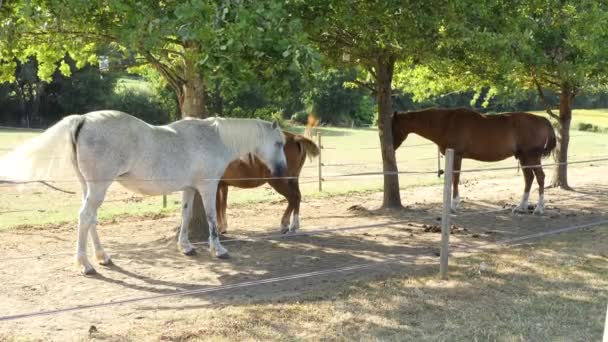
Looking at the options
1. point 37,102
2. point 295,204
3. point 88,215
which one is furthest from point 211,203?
point 37,102

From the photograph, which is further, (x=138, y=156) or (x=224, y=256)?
(x=224, y=256)

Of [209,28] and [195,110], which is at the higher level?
[209,28]

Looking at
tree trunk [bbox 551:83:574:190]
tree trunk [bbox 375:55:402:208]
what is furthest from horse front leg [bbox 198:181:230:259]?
tree trunk [bbox 551:83:574:190]

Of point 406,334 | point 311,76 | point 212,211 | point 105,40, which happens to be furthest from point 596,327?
point 105,40

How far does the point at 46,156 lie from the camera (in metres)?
6.67

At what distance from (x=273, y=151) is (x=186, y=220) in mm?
1477

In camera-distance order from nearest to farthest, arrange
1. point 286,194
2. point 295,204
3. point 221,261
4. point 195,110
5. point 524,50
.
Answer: point 221,261 → point 524,50 → point 195,110 → point 286,194 → point 295,204

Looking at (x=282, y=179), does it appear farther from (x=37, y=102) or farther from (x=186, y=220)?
(x=37, y=102)

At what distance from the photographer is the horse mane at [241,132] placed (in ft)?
26.2

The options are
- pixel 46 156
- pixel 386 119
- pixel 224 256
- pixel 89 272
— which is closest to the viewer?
pixel 46 156

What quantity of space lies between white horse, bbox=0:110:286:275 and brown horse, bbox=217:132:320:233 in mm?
1247

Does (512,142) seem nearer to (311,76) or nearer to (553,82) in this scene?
(553,82)

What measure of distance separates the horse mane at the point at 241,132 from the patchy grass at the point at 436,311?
243cm

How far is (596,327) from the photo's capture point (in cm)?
534
